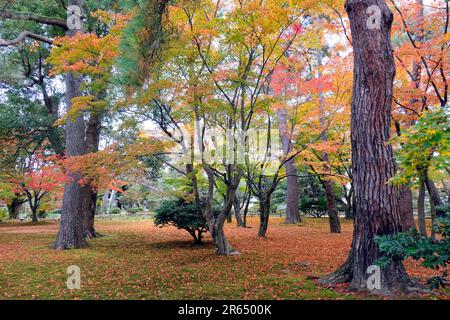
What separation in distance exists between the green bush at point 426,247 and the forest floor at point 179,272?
2.80ft

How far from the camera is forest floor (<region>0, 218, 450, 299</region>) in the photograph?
4168 mm

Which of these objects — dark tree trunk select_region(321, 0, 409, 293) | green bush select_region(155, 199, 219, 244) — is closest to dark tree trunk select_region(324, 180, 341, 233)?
green bush select_region(155, 199, 219, 244)

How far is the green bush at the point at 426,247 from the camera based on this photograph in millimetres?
2842

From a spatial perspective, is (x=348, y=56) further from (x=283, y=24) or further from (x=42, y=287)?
(x=42, y=287)

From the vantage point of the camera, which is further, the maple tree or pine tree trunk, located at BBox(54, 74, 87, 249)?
pine tree trunk, located at BBox(54, 74, 87, 249)

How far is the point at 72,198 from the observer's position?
8750mm

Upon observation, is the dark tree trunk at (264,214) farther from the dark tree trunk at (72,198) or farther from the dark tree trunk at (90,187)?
the dark tree trunk at (90,187)

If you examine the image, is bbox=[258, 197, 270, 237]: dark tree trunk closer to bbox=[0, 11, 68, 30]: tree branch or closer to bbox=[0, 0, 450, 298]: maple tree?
bbox=[0, 0, 450, 298]: maple tree

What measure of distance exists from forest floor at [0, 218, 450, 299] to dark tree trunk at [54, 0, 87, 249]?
0.47 metres

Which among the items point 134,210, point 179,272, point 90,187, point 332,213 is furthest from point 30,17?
point 134,210

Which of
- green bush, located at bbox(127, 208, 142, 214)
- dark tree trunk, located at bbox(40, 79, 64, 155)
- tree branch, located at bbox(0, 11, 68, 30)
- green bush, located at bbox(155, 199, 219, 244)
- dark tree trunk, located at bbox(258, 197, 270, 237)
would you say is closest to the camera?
tree branch, located at bbox(0, 11, 68, 30)

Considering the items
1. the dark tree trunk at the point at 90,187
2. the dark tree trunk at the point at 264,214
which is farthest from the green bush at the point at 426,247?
the dark tree trunk at the point at 90,187

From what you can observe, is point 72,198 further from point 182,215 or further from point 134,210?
point 134,210

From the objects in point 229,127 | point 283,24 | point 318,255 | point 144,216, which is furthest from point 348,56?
point 144,216
